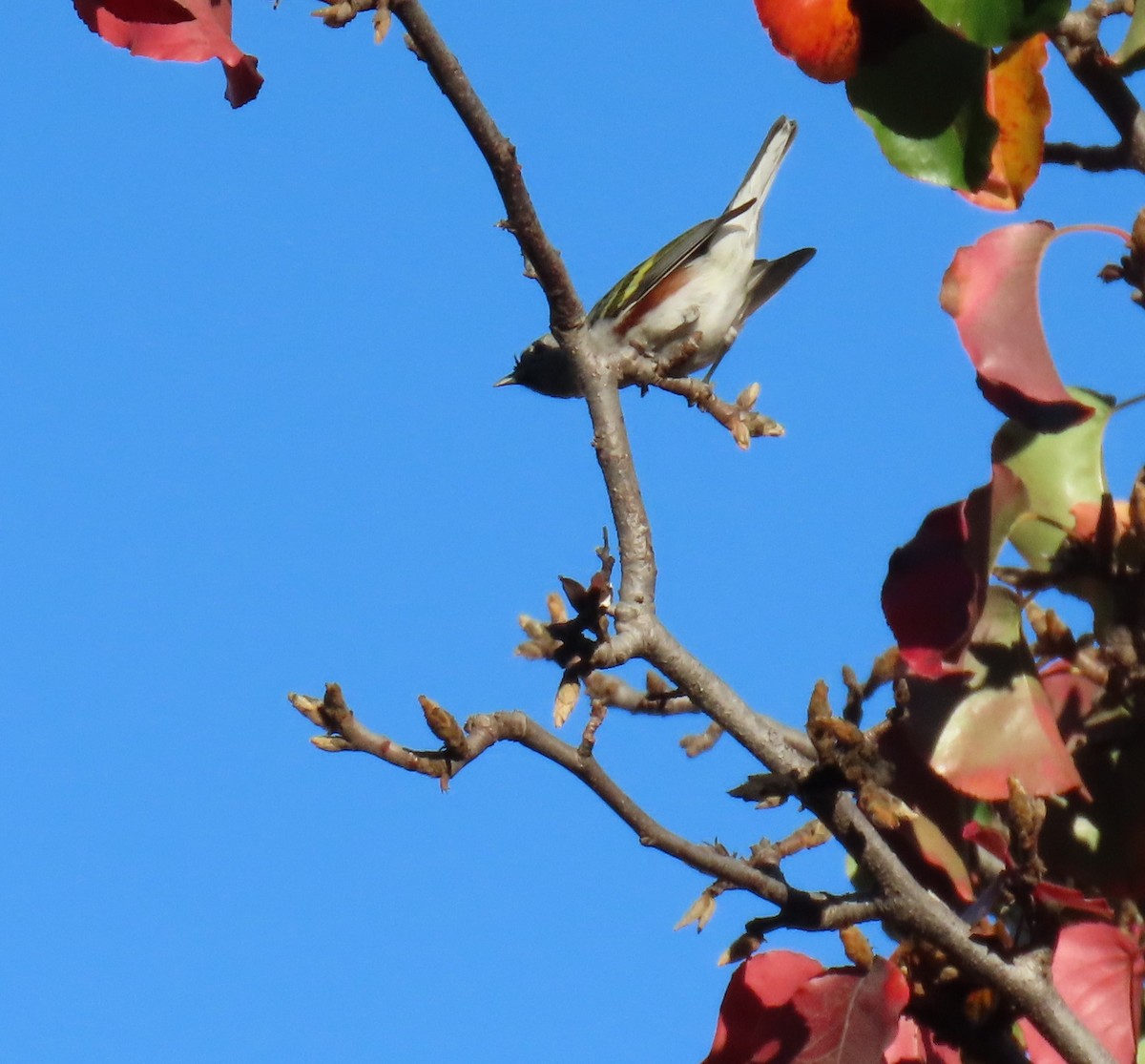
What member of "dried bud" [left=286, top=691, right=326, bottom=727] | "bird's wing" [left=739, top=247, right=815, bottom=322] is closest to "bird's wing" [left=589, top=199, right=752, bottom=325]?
"bird's wing" [left=739, top=247, right=815, bottom=322]

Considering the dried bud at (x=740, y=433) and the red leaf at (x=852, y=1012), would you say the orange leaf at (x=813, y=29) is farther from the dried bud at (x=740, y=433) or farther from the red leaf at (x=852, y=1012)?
the red leaf at (x=852, y=1012)

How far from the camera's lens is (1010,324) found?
1.57 meters

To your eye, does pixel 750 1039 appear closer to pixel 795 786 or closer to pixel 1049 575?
pixel 795 786

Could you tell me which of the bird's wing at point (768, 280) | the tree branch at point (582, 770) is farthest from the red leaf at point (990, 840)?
the bird's wing at point (768, 280)

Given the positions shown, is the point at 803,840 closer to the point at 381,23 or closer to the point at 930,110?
the point at 930,110

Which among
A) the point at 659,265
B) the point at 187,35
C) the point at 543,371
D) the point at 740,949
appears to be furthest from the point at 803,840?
the point at 543,371

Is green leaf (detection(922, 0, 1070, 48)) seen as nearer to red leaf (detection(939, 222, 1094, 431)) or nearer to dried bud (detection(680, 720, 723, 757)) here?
red leaf (detection(939, 222, 1094, 431))

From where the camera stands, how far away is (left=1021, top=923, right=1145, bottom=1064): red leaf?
5.43ft

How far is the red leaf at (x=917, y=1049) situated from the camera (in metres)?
1.75

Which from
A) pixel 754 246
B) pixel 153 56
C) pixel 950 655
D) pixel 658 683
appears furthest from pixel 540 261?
pixel 754 246

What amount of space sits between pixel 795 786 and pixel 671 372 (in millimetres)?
1000

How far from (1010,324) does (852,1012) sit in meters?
0.80

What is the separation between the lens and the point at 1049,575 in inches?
71.6

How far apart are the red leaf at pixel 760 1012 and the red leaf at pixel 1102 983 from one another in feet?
0.93
